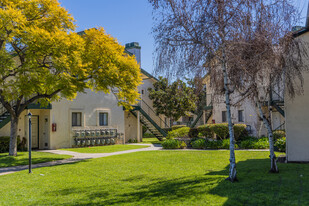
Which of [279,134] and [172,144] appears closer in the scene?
[279,134]

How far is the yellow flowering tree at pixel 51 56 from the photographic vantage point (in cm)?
1218

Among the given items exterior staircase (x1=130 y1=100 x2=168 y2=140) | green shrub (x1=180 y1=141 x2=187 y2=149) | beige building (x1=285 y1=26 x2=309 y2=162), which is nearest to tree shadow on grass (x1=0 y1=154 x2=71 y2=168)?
green shrub (x1=180 y1=141 x2=187 y2=149)

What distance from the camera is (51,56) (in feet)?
42.2

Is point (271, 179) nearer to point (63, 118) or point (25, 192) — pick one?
point (25, 192)

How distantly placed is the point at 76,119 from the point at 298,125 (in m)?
15.5

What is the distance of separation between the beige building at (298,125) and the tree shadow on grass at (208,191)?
1859 mm

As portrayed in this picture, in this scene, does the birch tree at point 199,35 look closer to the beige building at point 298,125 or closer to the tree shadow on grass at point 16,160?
the beige building at point 298,125

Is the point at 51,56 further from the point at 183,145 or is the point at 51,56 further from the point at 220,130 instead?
the point at 220,130

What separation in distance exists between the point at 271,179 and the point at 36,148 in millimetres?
17128

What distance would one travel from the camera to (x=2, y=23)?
11727 mm

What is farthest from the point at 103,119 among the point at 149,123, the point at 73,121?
the point at 149,123

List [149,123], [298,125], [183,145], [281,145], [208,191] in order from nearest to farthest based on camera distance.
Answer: [208,191] < [298,125] < [281,145] < [183,145] < [149,123]

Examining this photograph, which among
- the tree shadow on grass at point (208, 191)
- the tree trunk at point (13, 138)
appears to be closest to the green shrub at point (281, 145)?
the tree shadow on grass at point (208, 191)

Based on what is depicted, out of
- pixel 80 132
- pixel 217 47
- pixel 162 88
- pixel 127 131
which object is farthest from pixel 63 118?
pixel 217 47
